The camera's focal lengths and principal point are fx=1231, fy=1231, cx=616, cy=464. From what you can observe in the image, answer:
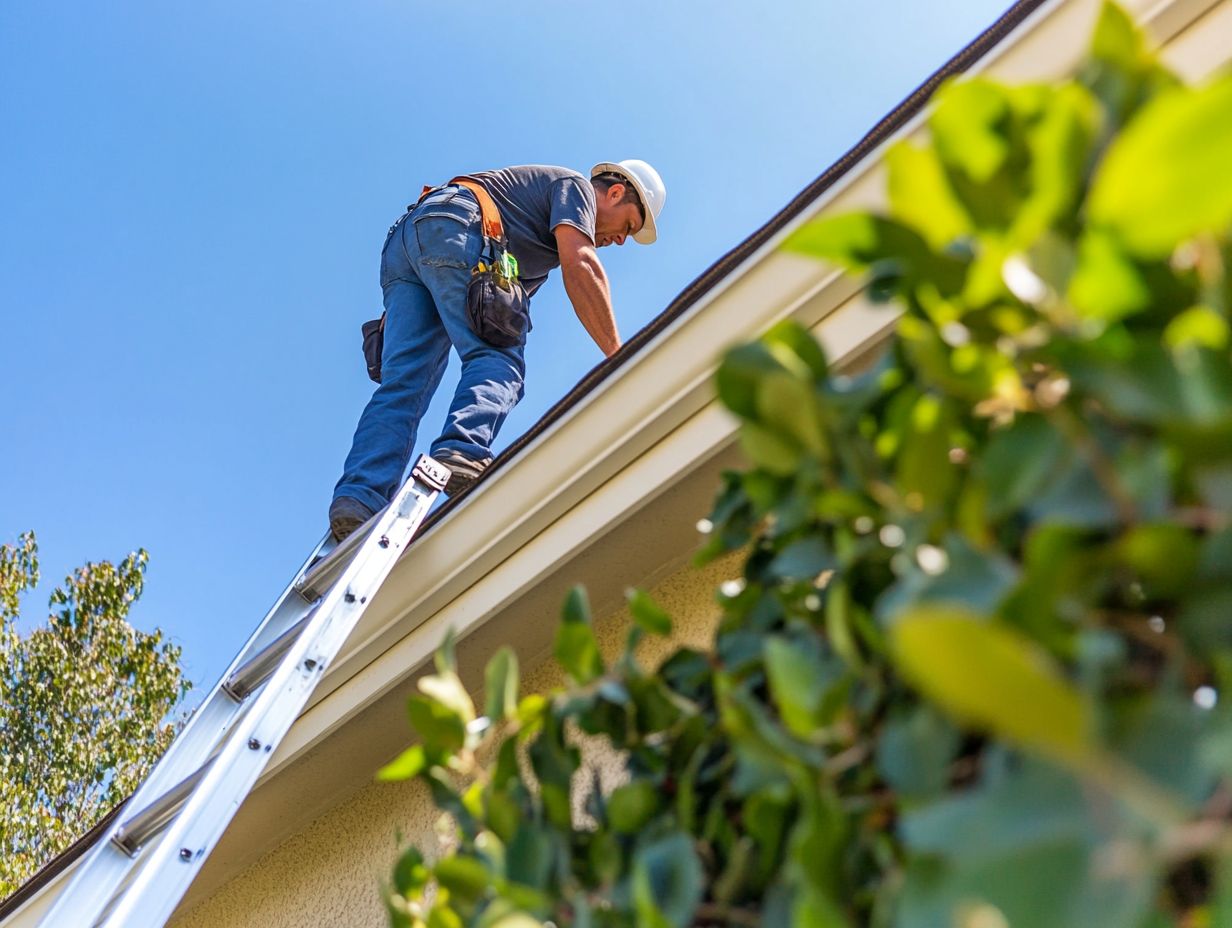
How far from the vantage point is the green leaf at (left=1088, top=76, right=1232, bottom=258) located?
1.39 ft

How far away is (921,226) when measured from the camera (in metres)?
0.56

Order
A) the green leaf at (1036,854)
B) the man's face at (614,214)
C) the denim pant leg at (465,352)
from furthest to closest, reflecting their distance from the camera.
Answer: the man's face at (614,214) → the denim pant leg at (465,352) → the green leaf at (1036,854)

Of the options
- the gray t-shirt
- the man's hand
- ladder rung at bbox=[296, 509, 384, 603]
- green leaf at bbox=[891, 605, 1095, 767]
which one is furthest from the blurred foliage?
the gray t-shirt

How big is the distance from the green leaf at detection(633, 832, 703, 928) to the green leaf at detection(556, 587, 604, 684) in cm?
14

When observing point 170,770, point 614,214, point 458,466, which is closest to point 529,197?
point 614,214

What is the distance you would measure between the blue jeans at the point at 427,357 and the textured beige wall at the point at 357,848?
869 mm

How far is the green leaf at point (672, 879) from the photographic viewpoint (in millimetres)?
616

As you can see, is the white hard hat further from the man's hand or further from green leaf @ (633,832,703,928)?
green leaf @ (633,832,703,928)

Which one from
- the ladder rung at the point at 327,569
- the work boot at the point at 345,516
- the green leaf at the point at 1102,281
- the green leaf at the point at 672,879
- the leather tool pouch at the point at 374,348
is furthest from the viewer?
the leather tool pouch at the point at 374,348

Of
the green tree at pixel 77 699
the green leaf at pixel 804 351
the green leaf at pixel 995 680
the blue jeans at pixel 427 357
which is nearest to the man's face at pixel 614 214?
the blue jeans at pixel 427 357

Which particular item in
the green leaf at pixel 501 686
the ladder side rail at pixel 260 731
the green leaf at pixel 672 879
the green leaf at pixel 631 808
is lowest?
the ladder side rail at pixel 260 731

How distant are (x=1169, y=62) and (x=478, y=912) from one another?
1313mm

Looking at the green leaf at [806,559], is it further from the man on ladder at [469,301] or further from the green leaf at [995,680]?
the man on ladder at [469,301]

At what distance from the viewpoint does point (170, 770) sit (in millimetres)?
2219
